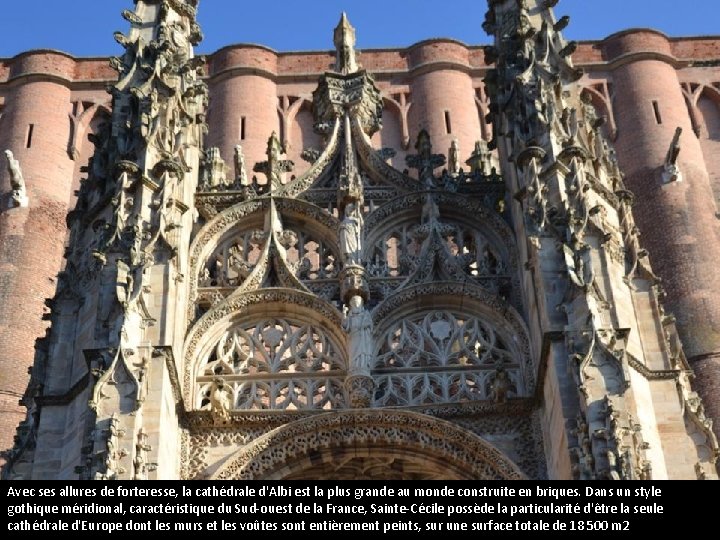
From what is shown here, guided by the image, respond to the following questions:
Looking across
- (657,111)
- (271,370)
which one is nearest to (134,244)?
(271,370)

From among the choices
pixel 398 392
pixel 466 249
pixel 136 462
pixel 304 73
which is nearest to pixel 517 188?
pixel 466 249

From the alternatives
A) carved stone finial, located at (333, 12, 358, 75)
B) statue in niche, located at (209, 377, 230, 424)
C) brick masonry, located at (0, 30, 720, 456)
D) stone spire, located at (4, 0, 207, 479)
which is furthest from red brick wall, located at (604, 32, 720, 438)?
statue in niche, located at (209, 377, 230, 424)

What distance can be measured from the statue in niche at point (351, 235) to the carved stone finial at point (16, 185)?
7.87 meters

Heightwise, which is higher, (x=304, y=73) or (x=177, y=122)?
(x=304, y=73)

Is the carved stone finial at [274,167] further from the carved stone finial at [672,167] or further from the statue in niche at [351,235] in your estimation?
the carved stone finial at [672,167]

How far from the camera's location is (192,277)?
2230cm

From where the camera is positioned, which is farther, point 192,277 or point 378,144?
point 378,144

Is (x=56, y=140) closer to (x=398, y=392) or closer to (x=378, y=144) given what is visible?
(x=378, y=144)

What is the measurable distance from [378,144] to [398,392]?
10.3 meters

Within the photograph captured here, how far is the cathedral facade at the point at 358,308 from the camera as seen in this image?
19109 mm

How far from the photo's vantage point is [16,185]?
28844 millimetres

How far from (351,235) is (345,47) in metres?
4.42

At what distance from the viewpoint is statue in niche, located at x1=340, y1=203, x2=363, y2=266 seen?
879 inches
